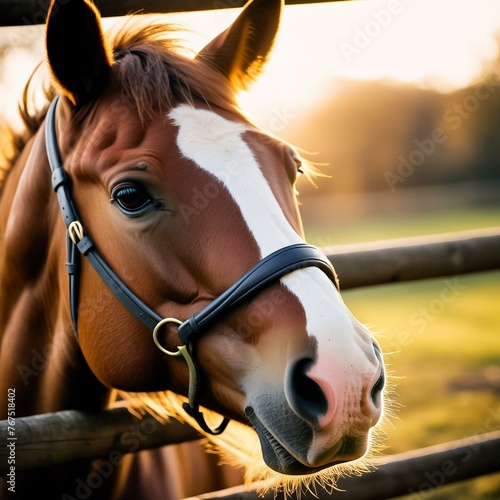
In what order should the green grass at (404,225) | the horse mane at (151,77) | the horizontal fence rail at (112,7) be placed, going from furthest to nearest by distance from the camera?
the green grass at (404,225) < the horizontal fence rail at (112,7) < the horse mane at (151,77)

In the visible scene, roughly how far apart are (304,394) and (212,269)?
0.36m

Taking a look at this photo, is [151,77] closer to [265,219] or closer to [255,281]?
[265,219]

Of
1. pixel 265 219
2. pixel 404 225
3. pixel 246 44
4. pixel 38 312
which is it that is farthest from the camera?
pixel 404 225

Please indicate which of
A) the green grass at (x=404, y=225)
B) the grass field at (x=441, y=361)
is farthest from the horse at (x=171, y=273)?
the green grass at (x=404, y=225)

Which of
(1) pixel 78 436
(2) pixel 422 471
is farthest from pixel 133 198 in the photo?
(2) pixel 422 471

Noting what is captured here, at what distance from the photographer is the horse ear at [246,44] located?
5.88 ft

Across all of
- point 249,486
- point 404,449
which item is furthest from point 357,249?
point 404,449

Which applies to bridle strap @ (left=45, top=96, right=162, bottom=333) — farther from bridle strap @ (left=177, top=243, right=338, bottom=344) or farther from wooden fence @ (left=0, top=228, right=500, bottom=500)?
wooden fence @ (left=0, top=228, right=500, bottom=500)

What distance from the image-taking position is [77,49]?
1524 millimetres

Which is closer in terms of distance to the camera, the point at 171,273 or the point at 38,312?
the point at 171,273

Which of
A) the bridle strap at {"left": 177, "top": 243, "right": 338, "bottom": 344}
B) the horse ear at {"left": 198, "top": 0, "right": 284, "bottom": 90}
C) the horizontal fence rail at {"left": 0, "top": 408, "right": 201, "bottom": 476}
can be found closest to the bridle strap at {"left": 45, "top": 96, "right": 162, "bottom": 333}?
the bridle strap at {"left": 177, "top": 243, "right": 338, "bottom": 344}

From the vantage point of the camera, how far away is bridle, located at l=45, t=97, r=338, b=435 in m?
1.29

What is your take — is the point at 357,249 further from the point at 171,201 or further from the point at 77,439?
the point at 77,439

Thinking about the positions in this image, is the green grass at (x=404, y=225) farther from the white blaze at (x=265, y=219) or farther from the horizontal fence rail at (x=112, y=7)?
the white blaze at (x=265, y=219)
